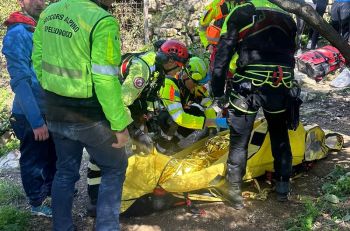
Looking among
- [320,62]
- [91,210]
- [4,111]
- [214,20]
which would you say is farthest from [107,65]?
[320,62]

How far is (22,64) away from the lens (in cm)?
350

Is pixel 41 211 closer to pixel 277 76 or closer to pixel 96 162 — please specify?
pixel 96 162

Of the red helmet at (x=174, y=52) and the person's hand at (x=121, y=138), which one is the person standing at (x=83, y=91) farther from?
the red helmet at (x=174, y=52)

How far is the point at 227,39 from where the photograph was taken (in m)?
3.68

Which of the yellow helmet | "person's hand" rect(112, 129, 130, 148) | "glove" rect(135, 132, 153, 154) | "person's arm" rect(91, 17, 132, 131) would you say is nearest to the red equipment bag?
the yellow helmet

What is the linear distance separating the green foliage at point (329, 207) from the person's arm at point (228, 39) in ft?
4.29

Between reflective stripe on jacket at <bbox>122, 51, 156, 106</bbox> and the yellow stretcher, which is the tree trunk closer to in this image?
reflective stripe on jacket at <bbox>122, 51, 156, 106</bbox>

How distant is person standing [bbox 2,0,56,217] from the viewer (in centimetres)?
349

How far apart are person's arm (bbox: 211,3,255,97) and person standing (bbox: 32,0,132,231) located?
113 centimetres

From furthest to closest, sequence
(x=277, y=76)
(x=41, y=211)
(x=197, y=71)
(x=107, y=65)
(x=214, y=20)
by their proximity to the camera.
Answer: (x=214, y=20)
(x=197, y=71)
(x=41, y=211)
(x=277, y=76)
(x=107, y=65)

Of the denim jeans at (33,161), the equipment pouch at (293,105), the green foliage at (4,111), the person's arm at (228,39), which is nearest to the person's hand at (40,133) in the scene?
the denim jeans at (33,161)

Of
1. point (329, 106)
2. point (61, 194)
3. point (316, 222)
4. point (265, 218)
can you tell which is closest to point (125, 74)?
point (61, 194)

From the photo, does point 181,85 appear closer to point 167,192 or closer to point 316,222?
point 167,192

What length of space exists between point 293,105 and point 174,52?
1269mm
